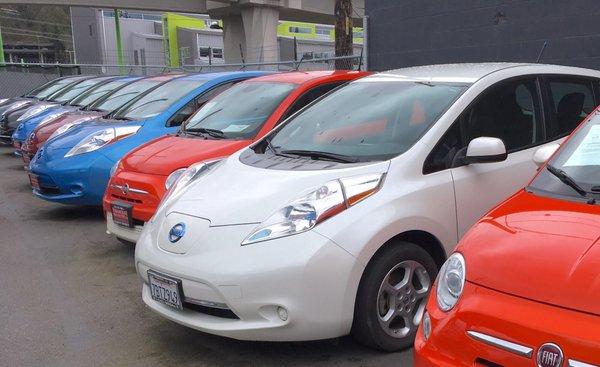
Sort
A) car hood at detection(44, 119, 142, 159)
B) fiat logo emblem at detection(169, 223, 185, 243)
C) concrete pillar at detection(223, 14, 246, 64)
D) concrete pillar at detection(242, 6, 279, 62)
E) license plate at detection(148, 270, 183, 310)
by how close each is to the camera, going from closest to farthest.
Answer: license plate at detection(148, 270, 183, 310), fiat logo emblem at detection(169, 223, 185, 243), car hood at detection(44, 119, 142, 159), concrete pillar at detection(242, 6, 279, 62), concrete pillar at detection(223, 14, 246, 64)

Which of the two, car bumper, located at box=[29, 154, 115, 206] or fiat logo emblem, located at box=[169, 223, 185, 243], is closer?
fiat logo emblem, located at box=[169, 223, 185, 243]

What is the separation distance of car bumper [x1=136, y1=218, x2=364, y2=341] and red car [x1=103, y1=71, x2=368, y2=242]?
6.56ft

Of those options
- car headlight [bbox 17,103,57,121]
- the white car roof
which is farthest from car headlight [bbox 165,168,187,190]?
car headlight [bbox 17,103,57,121]

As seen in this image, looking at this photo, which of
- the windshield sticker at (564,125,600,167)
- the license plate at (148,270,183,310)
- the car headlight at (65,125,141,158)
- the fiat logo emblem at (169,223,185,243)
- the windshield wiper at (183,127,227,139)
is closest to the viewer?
the windshield sticker at (564,125,600,167)

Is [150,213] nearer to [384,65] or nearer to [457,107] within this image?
[457,107]

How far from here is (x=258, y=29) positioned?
29750 millimetres

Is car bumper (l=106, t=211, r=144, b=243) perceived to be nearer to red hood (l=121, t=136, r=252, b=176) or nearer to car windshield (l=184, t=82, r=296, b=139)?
red hood (l=121, t=136, r=252, b=176)

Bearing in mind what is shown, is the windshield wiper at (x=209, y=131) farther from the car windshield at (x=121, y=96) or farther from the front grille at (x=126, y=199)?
the car windshield at (x=121, y=96)

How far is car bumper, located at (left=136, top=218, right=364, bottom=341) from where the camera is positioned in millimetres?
2994

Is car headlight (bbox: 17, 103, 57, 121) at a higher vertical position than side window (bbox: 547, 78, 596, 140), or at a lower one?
lower

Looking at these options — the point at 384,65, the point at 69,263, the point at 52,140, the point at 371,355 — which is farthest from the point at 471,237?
the point at 384,65

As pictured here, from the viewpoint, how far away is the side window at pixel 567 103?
13.9 feet

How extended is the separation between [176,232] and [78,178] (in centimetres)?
344

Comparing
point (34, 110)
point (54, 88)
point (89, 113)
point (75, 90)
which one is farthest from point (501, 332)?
point (54, 88)
